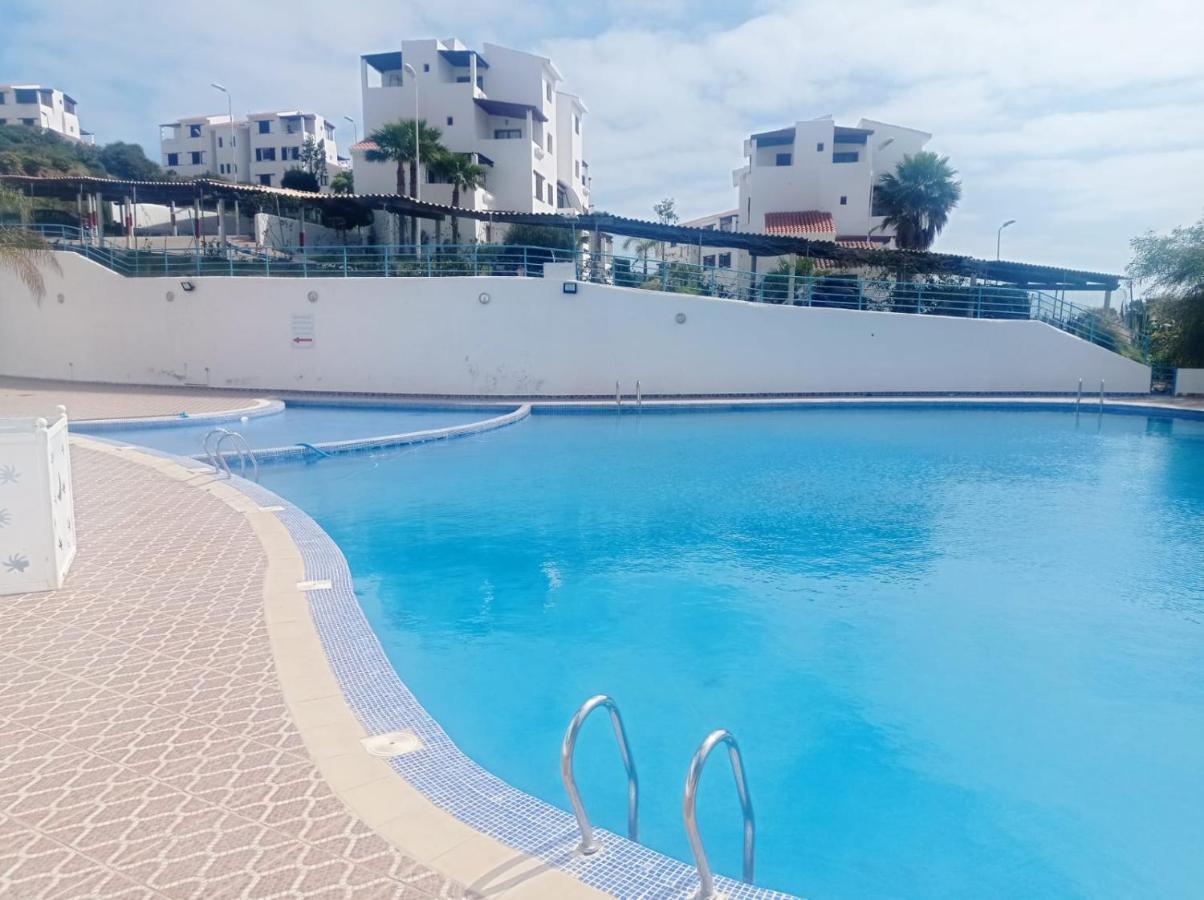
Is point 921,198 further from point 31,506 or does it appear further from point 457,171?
point 31,506

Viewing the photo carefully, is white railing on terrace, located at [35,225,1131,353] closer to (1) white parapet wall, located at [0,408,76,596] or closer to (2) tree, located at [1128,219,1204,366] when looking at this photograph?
(2) tree, located at [1128,219,1204,366]

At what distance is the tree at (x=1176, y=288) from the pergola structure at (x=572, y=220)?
1628 mm

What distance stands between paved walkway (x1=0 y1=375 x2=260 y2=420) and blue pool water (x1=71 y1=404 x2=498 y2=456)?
941 millimetres

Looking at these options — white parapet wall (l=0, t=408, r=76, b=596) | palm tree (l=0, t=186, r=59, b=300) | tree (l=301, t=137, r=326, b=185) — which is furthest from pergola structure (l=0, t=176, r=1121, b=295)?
tree (l=301, t=137, r=326, b=185)

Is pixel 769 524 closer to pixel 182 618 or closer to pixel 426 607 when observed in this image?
pixel 426 607

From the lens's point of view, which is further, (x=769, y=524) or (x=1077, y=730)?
(x=769, y=524)

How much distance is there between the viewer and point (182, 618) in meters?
5.02

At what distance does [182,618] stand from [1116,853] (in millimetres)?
5316

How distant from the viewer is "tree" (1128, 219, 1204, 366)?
20656 mm

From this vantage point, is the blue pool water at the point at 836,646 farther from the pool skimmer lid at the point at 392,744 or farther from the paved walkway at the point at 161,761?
the paved walkway at the point at 161,761

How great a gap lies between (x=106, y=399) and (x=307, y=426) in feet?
17.4

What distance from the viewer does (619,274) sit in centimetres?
1961

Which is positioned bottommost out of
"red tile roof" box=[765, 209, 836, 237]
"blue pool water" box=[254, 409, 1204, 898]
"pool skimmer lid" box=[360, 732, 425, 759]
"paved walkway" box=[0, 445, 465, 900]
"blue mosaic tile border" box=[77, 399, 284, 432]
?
"blue pool water" box=[254, 409, 1204, 898]

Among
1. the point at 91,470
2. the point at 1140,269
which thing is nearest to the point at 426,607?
the point at 91,470
